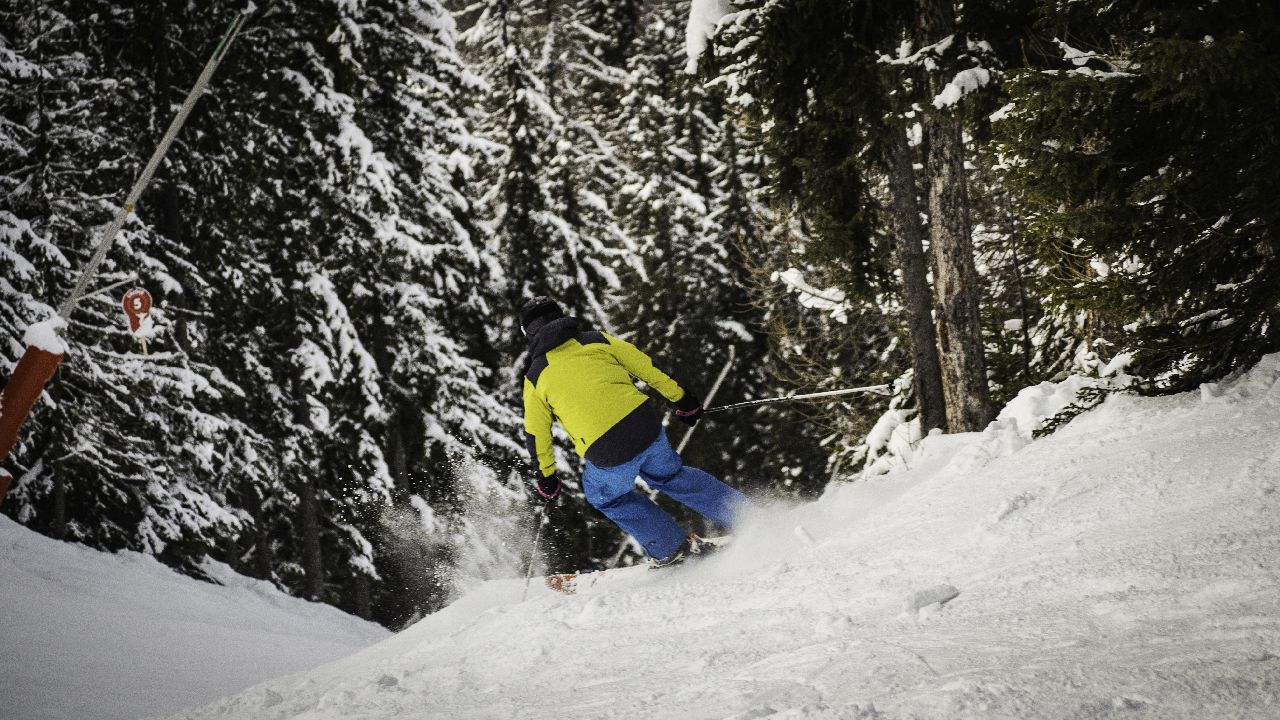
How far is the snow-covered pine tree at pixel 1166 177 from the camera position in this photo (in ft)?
13.0

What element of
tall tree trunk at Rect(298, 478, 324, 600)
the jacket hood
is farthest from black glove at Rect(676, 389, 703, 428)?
tall tree trunk at Rect(298, 478, 324, 600)

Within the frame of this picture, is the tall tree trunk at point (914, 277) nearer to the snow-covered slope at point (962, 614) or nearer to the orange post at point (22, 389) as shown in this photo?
the snow-covered slope at point (962, 614)

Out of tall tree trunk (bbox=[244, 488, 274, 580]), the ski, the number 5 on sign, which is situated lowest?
tall tree trunk (bbox=[244, 488, 274, 580])

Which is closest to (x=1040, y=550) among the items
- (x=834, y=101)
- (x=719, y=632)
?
(x=719, y=632)

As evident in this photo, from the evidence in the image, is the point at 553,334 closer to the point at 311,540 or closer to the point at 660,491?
the point at 660,491

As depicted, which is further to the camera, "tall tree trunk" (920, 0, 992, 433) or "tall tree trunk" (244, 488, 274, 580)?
"tall tree trunk" (244, 488, 274, 580)

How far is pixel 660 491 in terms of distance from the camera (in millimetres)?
5574

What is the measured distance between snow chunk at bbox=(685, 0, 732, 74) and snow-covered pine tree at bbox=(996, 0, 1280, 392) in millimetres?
3919

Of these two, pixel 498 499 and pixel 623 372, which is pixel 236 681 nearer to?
pixel 623 372

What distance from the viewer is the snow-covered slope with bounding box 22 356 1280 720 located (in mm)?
2455

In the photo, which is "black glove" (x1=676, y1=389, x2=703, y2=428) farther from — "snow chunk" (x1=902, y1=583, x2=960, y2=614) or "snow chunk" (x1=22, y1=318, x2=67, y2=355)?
"snow chunk" (x1=22, y1=318, x2=67, y2=355)

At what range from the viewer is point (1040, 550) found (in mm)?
3676

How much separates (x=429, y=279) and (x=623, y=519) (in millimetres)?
12535

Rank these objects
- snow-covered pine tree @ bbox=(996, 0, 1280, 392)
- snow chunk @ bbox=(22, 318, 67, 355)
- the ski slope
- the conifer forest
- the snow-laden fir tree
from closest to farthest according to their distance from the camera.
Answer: the ski slope < snow chunk @ bbox=(22, 318, 67, 355) < snow-covered pine tree @ bbox=(996, 0, 1280, 392) < the conifer forest < the snow-laden fir tree
